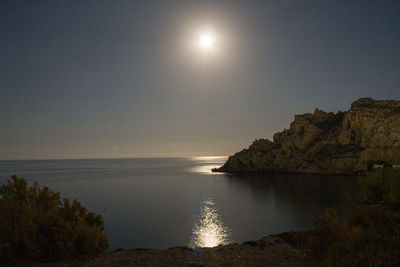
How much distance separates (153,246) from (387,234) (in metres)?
17.5

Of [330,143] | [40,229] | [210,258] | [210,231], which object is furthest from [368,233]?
[330,143]

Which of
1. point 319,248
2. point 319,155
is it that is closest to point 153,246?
point 319,248

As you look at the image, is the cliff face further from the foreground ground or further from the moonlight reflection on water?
the foreground ground

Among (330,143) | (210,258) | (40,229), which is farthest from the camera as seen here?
(330,143)

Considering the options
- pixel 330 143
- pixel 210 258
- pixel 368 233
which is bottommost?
pixel 210 258

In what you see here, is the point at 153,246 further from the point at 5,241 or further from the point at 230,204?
the point at 230,204

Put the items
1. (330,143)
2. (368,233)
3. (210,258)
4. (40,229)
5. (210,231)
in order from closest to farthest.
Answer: (368,233), (40,229), (210,258), (210,231), (330,143)

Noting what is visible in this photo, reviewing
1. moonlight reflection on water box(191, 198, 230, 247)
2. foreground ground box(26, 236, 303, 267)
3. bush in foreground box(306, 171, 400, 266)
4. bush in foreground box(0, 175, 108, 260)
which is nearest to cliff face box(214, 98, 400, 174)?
moonlight reflection on water box(191, 198, 230, 247)

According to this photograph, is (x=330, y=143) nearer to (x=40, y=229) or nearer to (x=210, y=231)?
(x=210, y=231)

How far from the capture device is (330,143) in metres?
87.9

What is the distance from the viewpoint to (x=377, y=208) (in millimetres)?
10156

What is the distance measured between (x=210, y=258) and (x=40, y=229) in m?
8.49

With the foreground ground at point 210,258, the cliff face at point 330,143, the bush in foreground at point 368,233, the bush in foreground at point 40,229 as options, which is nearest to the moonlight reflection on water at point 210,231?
the foreground ground at point 210,258

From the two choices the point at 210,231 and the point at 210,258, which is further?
the point at 210,231
